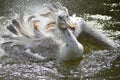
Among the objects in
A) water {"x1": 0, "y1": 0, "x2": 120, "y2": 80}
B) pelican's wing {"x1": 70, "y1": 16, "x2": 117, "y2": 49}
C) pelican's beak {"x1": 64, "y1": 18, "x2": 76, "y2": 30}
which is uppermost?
pelican's beak {"x1": 64, "y1": 18, "x2": 76, "y2": 30}

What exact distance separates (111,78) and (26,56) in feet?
5.05

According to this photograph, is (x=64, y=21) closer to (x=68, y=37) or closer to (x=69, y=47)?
(x=68, y=37)

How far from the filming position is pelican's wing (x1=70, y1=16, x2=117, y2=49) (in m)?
7.35

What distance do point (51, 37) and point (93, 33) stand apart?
2.44 ft

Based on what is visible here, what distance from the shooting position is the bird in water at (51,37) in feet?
23.2

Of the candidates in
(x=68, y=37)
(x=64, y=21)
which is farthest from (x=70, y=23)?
(x=68, y=37)

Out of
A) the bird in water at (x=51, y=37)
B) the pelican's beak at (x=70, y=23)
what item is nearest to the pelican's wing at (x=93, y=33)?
the bird in water at (x=51, y=37)

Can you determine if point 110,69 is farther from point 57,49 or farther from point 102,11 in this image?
point 102,11

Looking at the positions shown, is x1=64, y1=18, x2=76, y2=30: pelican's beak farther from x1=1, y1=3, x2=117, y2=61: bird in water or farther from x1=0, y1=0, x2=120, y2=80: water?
x1=0, y1=0, x2=120, y2=80: water

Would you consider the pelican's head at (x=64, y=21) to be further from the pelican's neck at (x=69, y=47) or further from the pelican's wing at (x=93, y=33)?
the pelican's wing at (x=93, y=33)

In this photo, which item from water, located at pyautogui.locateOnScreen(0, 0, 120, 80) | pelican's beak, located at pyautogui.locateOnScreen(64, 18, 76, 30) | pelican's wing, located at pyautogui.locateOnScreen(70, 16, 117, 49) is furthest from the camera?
pelican's wing, located at pyautogui.locateOnScreen(70, 16, 117, 49)

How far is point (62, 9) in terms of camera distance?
24.1 ft

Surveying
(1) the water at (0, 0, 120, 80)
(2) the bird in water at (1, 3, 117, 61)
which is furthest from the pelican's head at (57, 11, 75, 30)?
(1) the water at (0, 0, 120, 80)

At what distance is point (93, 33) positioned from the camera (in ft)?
24.5
